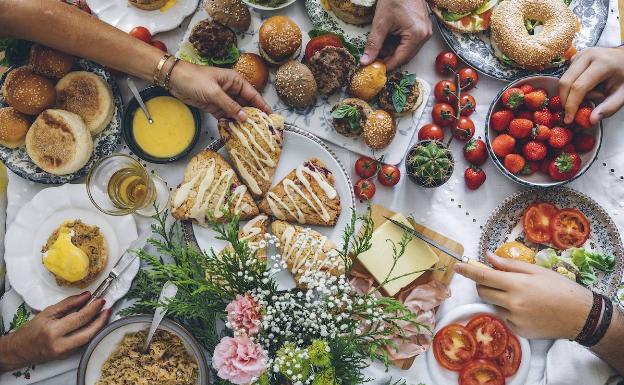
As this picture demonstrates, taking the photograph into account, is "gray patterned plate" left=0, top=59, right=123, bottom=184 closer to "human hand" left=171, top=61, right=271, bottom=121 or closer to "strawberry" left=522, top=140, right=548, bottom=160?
"human hand" left=171, top=61, right=271, bottom=121

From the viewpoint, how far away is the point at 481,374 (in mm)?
1903

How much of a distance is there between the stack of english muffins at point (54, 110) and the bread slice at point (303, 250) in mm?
708

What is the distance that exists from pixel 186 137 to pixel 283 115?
35 centimetres

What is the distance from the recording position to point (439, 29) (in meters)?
2.04

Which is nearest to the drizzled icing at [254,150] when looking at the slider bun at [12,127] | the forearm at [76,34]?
the forearm at [76,34]

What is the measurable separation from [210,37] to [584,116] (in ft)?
4.25

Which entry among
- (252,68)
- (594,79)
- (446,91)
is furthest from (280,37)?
(594,79)

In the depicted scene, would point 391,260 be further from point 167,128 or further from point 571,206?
point 167,128

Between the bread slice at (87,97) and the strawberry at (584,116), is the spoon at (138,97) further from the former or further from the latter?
the strawberry at (584,116)

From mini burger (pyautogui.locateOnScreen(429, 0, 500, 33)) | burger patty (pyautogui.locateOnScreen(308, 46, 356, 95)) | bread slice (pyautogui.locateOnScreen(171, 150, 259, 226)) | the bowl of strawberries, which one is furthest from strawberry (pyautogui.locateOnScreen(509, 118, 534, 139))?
bread slice (pyautogui.locateOnScreen(171, 150, 259, 226))

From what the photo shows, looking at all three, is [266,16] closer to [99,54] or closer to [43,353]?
[99,54]

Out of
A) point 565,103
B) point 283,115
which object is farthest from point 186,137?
point 565,103

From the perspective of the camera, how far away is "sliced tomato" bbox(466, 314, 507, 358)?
6.22ft

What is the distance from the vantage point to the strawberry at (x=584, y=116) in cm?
188
